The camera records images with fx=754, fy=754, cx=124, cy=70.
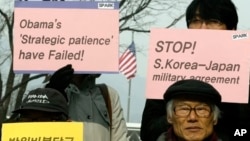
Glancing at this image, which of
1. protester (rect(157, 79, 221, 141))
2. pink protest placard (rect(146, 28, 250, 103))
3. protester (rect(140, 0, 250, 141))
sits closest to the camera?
protester (rect(157, 79, 221, 141))

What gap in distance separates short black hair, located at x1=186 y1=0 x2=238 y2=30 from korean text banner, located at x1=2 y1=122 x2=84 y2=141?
1.04 metres

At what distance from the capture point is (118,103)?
A: 469cm

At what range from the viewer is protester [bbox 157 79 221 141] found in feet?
12.5

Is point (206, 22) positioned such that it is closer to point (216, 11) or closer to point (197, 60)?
point (216, 11)

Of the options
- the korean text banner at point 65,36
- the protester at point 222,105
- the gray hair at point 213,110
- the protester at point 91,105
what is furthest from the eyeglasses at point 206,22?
the gray hair at point 213,110

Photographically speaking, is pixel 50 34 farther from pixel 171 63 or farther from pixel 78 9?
pixel 171 63

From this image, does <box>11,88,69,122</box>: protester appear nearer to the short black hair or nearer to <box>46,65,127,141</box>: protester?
<box>46,65,127,141</box>: protester

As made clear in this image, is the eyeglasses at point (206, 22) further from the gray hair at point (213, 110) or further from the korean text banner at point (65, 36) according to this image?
the gray hair at point (213, 110)

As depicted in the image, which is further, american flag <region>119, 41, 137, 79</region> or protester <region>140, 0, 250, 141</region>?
american flag <region>119, 41, 137, 79</region>

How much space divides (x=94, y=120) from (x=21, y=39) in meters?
0.75

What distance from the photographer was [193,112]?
3.81 m

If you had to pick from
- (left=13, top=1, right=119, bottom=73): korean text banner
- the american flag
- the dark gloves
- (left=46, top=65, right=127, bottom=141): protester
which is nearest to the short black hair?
(left=13, top=1, right=119, bottom=73): korean text banner

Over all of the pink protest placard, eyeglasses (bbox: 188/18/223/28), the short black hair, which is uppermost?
the short black hair

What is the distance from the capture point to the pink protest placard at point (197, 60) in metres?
4.56
